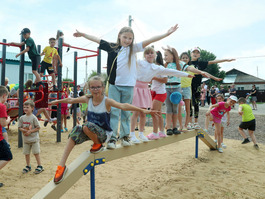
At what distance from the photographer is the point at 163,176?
459 centimetres

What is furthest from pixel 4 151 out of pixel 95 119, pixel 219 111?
pixel 219 111

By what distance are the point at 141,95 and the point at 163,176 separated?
1.91 metres

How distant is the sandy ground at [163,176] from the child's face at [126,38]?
237cm

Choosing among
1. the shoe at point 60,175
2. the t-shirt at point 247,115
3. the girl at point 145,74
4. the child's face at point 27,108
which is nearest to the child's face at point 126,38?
the girl at point 145,74

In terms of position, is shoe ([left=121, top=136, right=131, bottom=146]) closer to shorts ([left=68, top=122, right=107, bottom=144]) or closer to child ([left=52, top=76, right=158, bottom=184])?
child ([left=52, top=76, right=158, bottom=184])

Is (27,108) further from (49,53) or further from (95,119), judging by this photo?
(49,53)

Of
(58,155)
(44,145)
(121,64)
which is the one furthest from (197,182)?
(44,145)

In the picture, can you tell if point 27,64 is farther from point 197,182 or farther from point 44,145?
point 197,182

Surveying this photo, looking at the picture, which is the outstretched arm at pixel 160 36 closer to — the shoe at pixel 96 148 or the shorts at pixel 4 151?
the shoe at pixel 96 148

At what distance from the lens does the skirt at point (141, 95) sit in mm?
3719

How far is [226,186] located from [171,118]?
1.59 meters

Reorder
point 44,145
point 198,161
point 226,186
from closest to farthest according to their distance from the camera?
point 226,186
point 198,161
point 44,145

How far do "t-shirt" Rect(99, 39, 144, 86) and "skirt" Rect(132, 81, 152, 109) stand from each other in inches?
20.3

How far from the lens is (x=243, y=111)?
7191 mm
